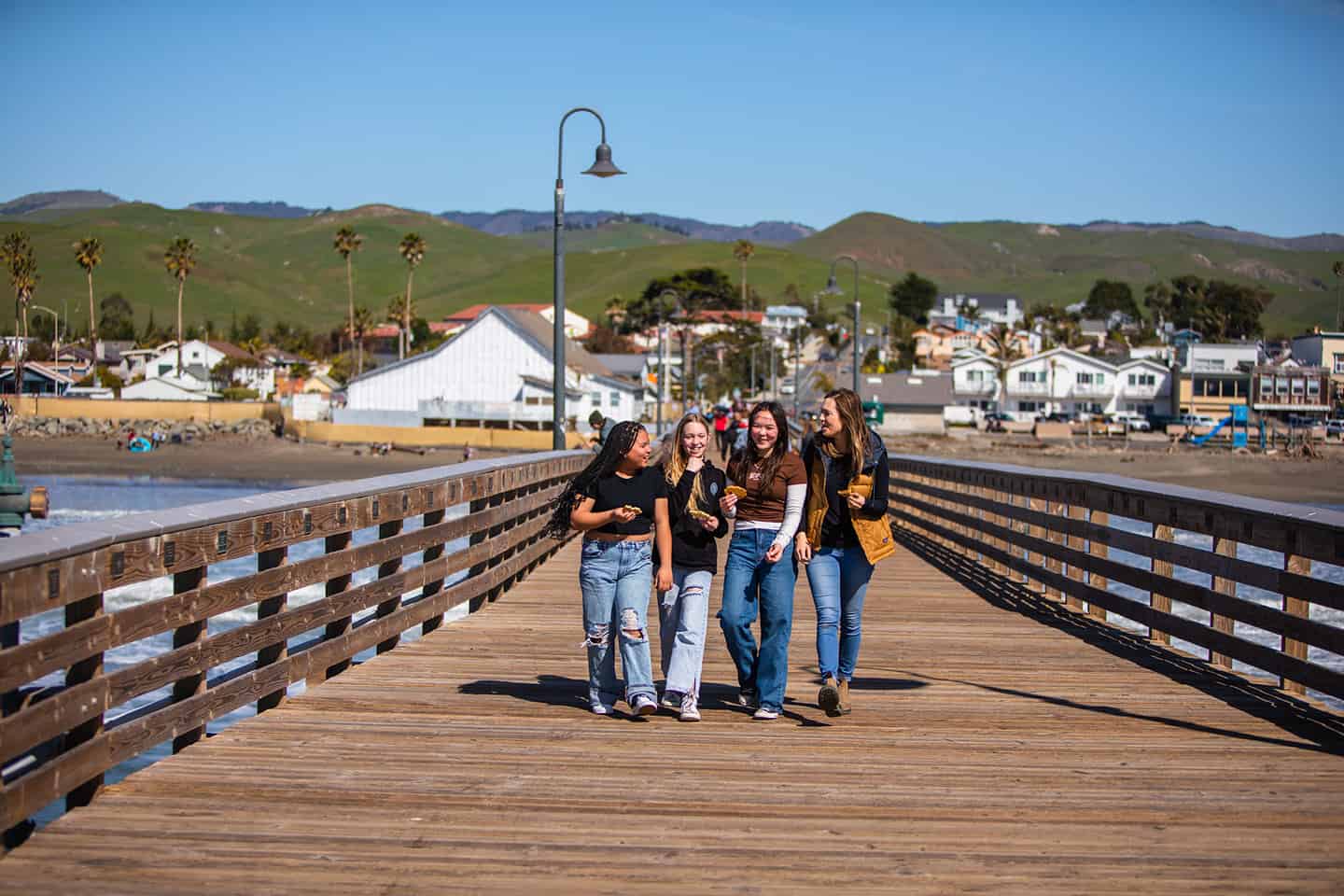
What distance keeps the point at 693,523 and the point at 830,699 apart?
48.8 inches

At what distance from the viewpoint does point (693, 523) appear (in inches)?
310

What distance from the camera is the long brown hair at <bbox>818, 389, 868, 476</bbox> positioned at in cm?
807

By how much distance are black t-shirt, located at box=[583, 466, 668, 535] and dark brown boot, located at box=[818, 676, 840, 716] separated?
1.33 metres

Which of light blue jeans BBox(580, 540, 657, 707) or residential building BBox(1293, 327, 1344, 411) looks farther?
residential building BBox(1293, 327, 1344, 411)

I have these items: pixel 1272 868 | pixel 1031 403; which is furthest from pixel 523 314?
pixel 1272 868

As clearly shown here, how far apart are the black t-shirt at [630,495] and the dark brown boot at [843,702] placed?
1420 millimetres

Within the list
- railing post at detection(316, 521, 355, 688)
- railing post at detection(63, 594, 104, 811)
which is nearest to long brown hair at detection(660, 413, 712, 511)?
railing post at detection(316, 521, 355, 688)

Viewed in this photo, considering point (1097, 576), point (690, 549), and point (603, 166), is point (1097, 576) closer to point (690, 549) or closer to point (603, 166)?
point (690, 549)

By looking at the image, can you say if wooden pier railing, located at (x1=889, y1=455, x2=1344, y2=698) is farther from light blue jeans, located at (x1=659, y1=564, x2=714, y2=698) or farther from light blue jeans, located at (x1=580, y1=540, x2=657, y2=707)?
light blue jeans, located at (x1=580, y1=540, x2=657, y2=707)

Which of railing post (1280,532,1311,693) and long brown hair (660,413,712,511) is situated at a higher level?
long brown hair (660,413,712,511)

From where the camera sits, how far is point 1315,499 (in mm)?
59719

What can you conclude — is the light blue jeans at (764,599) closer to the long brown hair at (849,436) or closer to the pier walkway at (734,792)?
the pier walkway at (734,792)

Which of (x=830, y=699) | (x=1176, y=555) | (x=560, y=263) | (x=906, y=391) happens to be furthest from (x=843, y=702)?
Answer: (x=906, y=391)

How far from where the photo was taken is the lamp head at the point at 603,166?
71.1 ft
